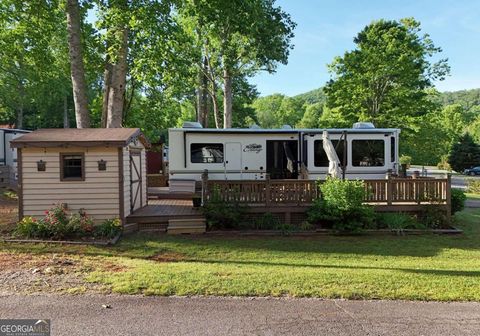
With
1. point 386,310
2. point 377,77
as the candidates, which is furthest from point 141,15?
point 377,77

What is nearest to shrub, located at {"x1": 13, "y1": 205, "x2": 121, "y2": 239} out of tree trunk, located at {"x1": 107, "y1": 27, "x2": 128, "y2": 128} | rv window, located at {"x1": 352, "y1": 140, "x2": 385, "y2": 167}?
tree trunk, located at {"x1": 107, "y1": 27, "x2": 128, "y2": 128}

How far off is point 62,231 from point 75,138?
8.10ft

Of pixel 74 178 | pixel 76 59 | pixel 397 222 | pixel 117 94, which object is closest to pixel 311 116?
pixel 117 94

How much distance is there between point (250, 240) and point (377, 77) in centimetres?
2158

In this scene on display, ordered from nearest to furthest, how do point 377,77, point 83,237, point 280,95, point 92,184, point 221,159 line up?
point 83,237
point 92,184
point 221,159
point 377,77
point 280,95

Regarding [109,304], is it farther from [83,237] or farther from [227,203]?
[227,203]

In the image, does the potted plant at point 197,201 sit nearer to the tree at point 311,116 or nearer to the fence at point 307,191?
the fence at point 307,191

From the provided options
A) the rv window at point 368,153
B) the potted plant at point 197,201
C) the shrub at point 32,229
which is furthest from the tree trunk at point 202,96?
the shrub at point 32,229

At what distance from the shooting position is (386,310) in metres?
5.33

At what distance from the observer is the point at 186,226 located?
11398mm

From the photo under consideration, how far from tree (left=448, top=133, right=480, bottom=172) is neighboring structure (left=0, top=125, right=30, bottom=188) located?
46363mm

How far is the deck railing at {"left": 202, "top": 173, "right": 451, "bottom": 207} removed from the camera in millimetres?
12062

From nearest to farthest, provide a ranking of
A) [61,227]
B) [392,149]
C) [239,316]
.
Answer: [239,316]
[61,227]
[392,149]

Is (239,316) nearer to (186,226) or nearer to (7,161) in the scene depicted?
(186,226)
